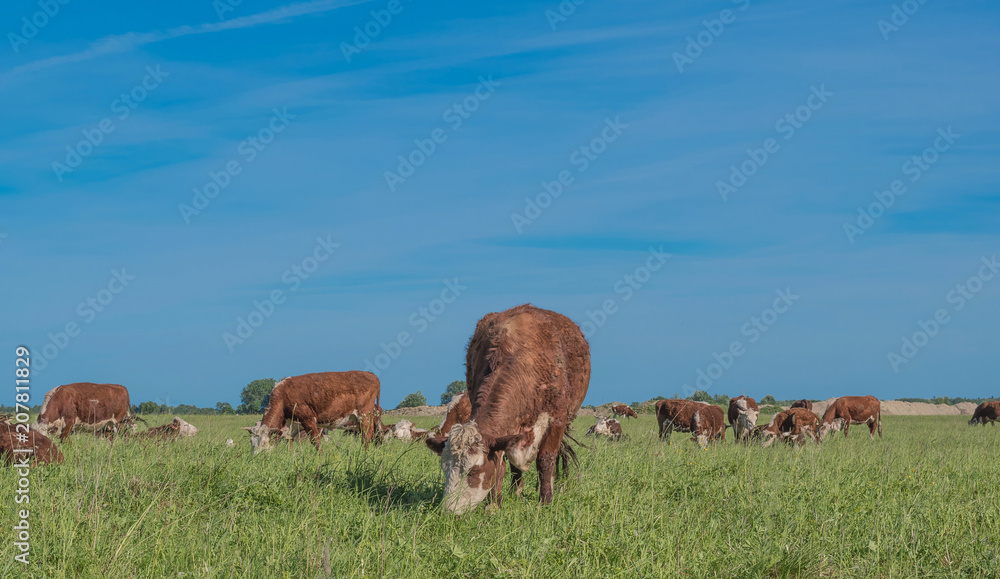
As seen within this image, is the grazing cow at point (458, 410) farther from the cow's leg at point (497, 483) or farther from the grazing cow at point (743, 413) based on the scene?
the grazing cow at point (743, 413)

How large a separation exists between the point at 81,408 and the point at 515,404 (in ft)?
56.6

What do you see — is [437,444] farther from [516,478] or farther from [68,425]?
[68,425]

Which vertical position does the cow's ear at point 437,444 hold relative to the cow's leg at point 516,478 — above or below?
above

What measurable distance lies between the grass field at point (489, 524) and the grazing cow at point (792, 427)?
39.4 feet

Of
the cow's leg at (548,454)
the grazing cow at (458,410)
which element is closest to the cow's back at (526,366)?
the cow's leg at (548,454)

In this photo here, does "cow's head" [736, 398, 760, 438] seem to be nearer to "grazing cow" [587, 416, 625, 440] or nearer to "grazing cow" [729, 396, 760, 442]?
"grazing cow" [729, 396, 760, 442]

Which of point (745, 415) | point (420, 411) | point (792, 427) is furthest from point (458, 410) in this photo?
point (420, 411)

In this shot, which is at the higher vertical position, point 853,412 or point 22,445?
point 853,412

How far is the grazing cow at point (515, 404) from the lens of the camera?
7738 mm

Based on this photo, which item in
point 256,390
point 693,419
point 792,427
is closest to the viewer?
point 792,427

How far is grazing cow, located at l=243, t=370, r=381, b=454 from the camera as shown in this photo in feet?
62.1

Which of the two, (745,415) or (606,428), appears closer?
(745,415)

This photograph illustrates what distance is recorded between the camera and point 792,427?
2353 centimetres

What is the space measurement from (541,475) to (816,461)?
18.6 ft
